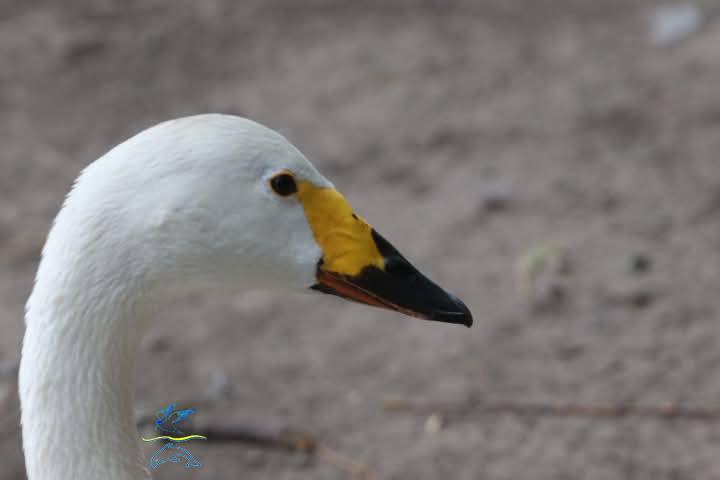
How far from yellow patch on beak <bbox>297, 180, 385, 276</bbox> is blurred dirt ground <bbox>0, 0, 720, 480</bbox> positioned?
1.49 meters

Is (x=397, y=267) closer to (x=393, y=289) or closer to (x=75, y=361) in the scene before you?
(x=393, y=289)

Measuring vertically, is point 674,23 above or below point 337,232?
above

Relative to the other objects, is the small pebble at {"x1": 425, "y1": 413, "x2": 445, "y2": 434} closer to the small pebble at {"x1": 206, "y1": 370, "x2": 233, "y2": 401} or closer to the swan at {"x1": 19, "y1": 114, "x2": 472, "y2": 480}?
the small pebble at {"x1": 206, "y1": 370, "x2": 233, "y2": 401}

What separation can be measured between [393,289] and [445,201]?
246cm

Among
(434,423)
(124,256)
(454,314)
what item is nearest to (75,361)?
(124,256)

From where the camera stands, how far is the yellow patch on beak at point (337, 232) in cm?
189

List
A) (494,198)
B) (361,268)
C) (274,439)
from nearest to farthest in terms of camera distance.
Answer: (361,268) → (274,439) → (494,198)

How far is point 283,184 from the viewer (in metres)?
1.84

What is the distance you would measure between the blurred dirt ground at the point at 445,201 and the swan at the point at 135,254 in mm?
1545

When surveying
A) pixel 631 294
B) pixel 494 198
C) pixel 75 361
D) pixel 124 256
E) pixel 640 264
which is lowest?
pixel 75 361

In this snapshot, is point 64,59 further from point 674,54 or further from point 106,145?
point 674,54

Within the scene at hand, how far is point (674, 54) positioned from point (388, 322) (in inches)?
83.6

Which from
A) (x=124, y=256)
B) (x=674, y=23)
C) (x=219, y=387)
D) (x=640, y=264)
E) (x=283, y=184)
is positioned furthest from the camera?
(x=674, y=23)

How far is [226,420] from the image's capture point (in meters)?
3.51
